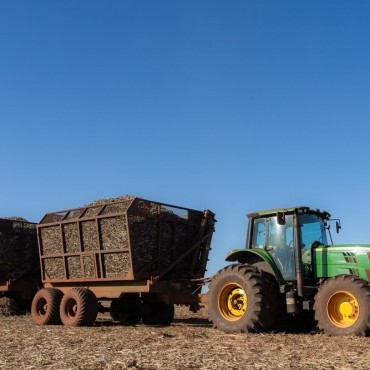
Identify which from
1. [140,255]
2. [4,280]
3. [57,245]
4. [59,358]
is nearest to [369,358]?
[59,358]

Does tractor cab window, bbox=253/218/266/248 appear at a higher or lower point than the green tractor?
higher

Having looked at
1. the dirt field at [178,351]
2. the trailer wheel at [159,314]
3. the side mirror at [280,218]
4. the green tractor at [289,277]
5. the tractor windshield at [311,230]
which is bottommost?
the trailer wheel at [159,314]

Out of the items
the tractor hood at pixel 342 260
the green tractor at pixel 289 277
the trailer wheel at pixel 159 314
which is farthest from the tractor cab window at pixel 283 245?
the trailer wheel at pixel 159 314

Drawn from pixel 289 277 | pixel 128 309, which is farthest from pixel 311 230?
pixel 128 309

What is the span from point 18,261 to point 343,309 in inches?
383

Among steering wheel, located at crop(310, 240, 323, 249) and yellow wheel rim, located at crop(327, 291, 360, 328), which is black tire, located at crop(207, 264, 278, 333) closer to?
steering wheel, located at crop(310, 240, 323, 249)

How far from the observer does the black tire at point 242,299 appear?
8953mm

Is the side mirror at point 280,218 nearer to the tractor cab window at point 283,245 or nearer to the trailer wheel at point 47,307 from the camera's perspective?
the tractor cab window at point 283,245

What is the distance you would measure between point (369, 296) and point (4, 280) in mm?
10272

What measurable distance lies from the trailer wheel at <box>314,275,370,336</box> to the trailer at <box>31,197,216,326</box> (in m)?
3.12

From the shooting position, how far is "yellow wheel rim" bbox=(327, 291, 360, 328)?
8258 millimetres

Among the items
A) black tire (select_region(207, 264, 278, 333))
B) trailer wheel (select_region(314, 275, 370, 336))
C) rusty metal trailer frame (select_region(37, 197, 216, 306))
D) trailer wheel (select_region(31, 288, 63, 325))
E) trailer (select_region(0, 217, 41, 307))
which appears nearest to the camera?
trailer wheel (select_region(314, 275, 370, 336))

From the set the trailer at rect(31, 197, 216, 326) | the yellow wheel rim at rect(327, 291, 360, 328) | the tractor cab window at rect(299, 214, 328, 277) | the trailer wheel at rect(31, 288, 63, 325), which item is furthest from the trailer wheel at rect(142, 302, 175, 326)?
the yellow wheel rim at rect(327, 291, 360, 328)

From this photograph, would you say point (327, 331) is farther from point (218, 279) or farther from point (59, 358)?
point (59, 358)
